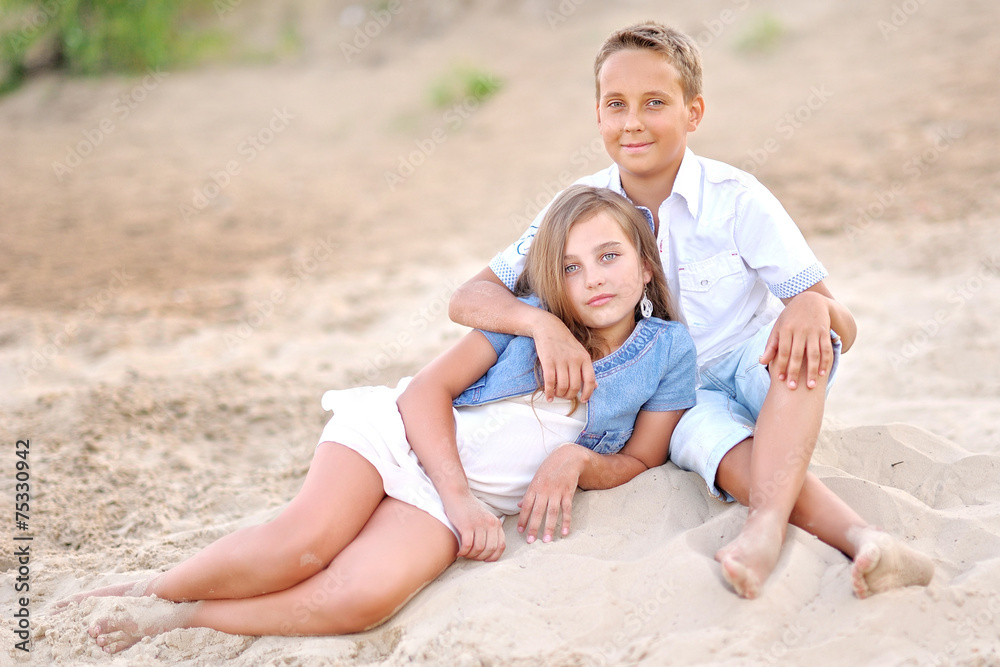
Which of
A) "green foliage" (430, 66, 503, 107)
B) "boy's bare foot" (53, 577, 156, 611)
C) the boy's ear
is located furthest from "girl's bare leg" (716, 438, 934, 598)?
"green foliage" (430, 66, 503, 107)

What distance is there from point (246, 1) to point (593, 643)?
11421mm

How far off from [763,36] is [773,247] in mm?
6747

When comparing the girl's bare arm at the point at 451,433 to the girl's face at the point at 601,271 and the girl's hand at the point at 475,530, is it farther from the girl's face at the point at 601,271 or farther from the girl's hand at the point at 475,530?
the girl's face at the point at 601,271

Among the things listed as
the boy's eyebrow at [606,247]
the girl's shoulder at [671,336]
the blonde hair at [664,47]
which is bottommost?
the girl's shoulder at [671,336]

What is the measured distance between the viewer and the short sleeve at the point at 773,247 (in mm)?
2482

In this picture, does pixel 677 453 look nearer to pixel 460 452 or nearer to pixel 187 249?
pixel 460 452

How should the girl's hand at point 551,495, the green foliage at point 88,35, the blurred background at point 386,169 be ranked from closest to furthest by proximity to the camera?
the girl's hand at point 551,495 < the blurred background at point 386,169 < the green foliage at point 88,35

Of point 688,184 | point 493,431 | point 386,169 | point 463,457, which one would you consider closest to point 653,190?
point 688,184

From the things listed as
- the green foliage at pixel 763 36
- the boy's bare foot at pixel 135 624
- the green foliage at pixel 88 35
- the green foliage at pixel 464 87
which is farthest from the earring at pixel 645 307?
the green foliage at pixel 88 35

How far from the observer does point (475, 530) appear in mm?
2203

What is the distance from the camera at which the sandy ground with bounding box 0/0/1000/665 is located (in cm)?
202

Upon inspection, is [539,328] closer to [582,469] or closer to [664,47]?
[582,469]

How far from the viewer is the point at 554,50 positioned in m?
9.48

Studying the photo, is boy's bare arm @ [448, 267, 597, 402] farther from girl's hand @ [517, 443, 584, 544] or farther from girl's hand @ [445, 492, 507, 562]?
girl's hand @ [445, 492, 507, 562]
